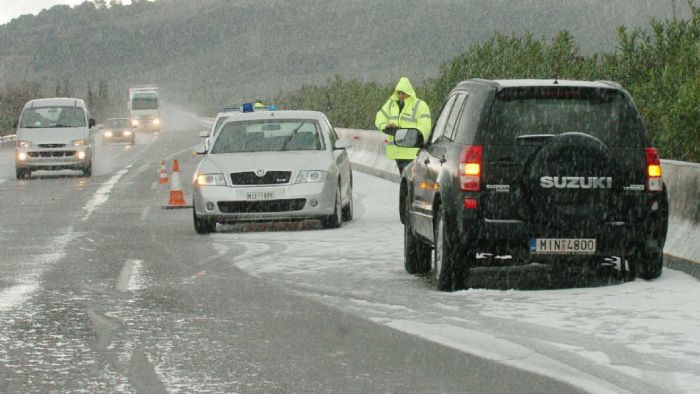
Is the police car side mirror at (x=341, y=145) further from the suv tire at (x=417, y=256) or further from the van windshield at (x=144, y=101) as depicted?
the van windshield at (x=144, y=101)

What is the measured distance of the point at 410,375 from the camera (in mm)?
7672

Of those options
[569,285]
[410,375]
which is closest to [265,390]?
[410,375]

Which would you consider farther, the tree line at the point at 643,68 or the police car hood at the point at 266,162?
the police car hood at the point at 266,162

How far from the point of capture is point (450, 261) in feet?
35.8

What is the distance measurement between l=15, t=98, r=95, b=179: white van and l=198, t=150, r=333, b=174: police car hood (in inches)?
614

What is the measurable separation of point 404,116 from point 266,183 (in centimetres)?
342

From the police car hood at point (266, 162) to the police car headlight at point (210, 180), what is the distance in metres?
0.07

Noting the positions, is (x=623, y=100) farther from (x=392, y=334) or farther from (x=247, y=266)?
(x=247, y=266)

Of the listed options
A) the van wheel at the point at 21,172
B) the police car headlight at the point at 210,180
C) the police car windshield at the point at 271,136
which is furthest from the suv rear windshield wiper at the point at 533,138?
the van wheel at the point at 21,172

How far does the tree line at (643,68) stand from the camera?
1680 centimetres

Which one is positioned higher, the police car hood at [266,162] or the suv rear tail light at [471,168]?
the suv rear tail light at [471,168]

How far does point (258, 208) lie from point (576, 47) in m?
12.6

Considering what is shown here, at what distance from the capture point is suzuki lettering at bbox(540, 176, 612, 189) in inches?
417

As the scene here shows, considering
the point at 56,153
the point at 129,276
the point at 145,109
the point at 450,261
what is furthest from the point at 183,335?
the point at 145,109
